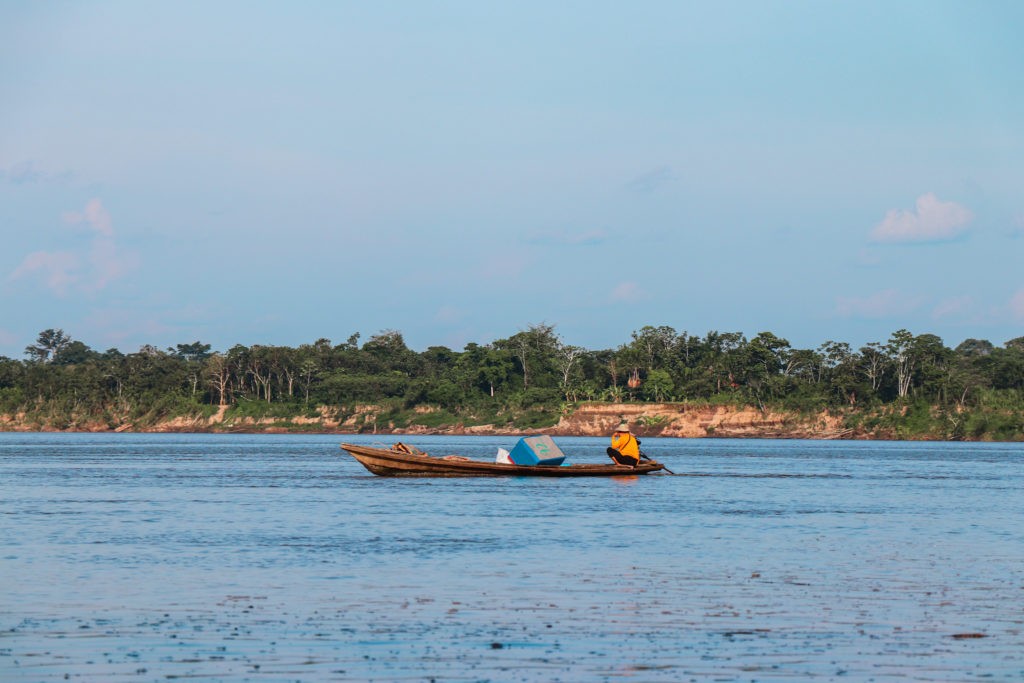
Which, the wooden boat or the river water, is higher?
the wooden boat

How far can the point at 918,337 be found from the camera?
5315 inches

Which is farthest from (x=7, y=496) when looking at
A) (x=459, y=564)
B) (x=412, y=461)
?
(x=459, y=564)

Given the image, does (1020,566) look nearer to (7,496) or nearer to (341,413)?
(7,496)

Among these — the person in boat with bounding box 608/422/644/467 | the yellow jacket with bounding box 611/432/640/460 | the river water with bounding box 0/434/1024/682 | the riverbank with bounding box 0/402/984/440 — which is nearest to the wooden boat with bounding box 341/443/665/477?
the person in boat with bounding box 608/422/644/467

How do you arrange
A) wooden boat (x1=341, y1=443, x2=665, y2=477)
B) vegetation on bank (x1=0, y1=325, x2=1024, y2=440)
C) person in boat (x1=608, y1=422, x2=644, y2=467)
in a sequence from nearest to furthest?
1. wooden boat (x1=341, y1=443, x2=665, y2=477)
2. person in boat (x1=608, y1=422, x2=644, y2=467)
3. vegetation on bank (x1=0, y1=325, x2=1024, y2=440)

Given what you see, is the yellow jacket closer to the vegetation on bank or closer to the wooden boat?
the wooden boat

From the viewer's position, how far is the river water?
15820 mm

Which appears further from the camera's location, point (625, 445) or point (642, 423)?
point (642, 423)

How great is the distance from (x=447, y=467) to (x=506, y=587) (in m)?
32.9

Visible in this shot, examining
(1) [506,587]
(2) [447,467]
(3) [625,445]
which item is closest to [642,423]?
(3) [625,445]

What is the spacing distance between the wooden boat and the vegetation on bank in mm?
85231

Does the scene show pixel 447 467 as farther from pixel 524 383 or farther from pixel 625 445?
pixel 524 383

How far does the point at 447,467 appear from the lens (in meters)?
A: 54.9

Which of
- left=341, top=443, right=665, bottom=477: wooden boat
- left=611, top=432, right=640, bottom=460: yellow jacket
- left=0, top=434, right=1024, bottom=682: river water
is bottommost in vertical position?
left=0, top=434, right=1024, bottom=682: river water
